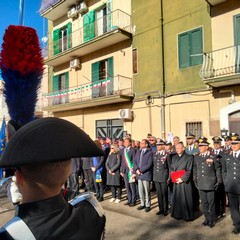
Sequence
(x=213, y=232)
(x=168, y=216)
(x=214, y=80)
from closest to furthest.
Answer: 1. (x=213, y=232)
2. (x=168, y=216)
3. (x=214, y=80)

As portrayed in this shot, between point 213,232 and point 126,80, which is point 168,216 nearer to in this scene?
point 213,232

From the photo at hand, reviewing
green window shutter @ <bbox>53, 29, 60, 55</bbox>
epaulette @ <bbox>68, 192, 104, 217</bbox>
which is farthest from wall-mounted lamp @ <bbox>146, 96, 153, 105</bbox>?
epaulette @ <bbox>68, 192, 104, 217</bbox>

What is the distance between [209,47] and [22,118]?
10155mm

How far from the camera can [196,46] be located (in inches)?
460

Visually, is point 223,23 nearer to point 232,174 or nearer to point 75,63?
point 232,174

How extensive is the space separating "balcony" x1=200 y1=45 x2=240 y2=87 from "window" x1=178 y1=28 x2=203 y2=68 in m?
0.54

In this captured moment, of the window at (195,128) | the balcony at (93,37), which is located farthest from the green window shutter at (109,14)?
the window at (195,128)

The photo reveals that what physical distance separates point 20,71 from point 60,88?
55.9ft

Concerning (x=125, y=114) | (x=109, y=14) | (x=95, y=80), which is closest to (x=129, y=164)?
(x=125, y=114)

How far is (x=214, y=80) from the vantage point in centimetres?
1031

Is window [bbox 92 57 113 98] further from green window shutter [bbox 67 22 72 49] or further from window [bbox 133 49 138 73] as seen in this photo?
green window shutter [bbox 67 22 72 49]

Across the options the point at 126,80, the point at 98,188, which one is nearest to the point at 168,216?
the point at 98,188

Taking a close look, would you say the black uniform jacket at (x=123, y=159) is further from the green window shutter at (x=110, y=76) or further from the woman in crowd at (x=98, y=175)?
the green window shutter at (x=110, y=76)

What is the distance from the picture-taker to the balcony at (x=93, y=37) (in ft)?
46.6
